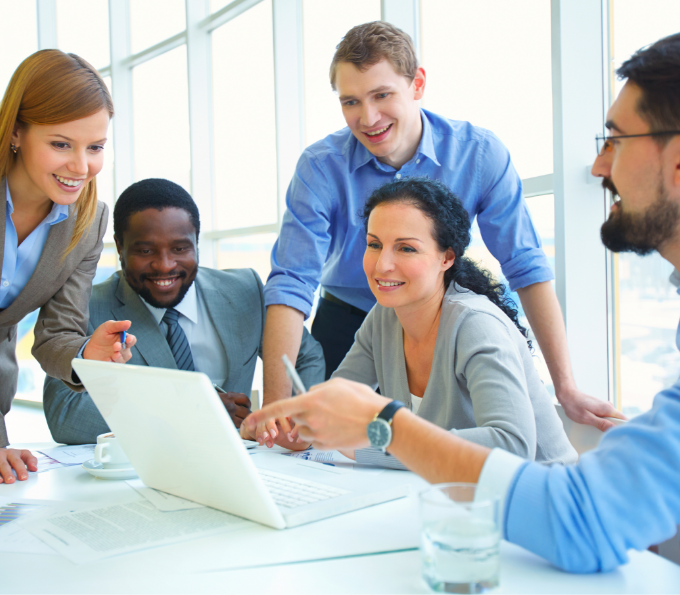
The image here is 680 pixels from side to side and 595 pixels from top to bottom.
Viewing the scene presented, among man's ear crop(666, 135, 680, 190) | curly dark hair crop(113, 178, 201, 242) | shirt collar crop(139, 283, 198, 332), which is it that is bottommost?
shirt collar crop(139, 283, 198, 332)

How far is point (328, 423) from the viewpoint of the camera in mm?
983

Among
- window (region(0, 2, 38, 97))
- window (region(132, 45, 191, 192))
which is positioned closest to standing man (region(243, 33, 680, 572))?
window (region(132, 45, 191, 192))

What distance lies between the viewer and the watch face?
0.94m

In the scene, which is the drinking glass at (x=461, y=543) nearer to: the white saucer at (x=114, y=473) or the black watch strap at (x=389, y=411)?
the black watch strap at (x=389, y=411)

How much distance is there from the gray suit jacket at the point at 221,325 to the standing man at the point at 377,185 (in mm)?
250

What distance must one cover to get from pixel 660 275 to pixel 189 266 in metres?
1.74

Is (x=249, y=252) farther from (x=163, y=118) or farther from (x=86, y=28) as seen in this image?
(x=86, y=28)

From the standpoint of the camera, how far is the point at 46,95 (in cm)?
160

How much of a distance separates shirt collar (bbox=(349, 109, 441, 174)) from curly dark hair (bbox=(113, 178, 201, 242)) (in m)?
0.57

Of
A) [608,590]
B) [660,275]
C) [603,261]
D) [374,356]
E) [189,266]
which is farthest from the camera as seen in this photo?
[603,261]

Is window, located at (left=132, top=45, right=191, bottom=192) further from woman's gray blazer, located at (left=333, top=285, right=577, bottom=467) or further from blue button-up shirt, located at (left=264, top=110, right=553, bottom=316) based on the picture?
woman's gray blazer, located at (left=333, top=285, right=577, bottom=467)

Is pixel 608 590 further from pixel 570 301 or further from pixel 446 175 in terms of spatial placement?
pixel 570 301

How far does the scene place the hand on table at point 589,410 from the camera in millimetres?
1643

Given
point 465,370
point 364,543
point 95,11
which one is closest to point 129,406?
point 364,543
